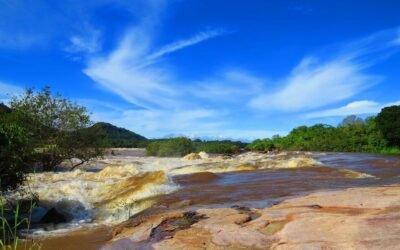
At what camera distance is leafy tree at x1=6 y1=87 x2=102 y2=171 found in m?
30.6

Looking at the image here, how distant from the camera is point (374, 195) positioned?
9344mm

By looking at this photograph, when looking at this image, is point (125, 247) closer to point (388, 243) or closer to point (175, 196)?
point (388, 243)

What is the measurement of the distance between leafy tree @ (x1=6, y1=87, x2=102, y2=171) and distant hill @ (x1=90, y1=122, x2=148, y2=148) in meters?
0.80

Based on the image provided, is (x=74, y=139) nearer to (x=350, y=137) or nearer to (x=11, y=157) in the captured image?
(x=11, y=157)

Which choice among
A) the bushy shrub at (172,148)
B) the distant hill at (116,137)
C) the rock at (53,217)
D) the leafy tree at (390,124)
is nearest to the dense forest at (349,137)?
the leafy tree at (390,124)

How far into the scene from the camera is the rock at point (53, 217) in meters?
13.4

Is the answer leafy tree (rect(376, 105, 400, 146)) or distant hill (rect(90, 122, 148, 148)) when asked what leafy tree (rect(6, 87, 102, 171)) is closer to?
distant hill (rect(90, 122, 148, 148))

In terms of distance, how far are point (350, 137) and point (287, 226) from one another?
65138mm

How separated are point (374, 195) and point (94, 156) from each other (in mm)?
25967

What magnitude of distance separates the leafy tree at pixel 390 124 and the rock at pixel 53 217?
50315 millimetres

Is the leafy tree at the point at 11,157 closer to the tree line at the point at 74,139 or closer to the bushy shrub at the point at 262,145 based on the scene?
the tree line at the point at 74,139

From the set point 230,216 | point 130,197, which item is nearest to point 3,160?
point 130,197

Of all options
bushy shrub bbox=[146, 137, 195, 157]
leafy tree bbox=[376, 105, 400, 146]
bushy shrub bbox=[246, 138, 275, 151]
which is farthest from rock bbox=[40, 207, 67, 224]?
bushy shrub bbox=[246, 138, 275, 151]

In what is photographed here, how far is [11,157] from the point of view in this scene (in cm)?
1288
